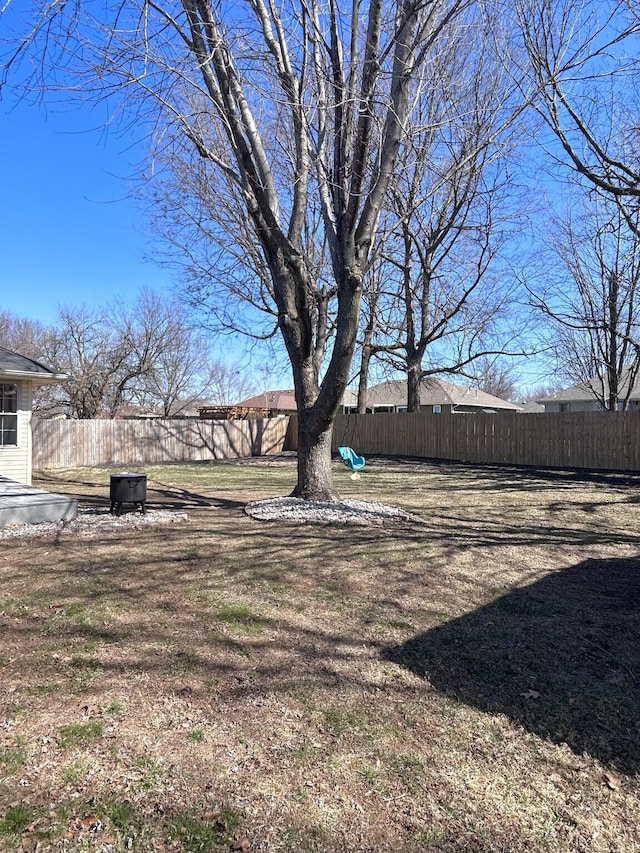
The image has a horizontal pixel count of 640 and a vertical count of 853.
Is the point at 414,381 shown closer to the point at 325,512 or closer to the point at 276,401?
the point at 325,512

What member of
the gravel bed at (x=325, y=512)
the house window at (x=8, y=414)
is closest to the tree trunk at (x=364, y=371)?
the house window at (x=8, y=414)

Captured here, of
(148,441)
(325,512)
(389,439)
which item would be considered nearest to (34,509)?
(325,512)

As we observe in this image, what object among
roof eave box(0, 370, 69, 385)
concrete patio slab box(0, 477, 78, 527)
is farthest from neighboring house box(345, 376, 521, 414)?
concrete patio slab box(0, 477, 78, 527)

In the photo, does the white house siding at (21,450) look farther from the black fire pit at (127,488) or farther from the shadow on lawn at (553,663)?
the shadow on lawn at (553,663)

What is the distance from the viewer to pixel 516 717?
2.79 meters

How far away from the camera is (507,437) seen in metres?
17.2

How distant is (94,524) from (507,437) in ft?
44.2

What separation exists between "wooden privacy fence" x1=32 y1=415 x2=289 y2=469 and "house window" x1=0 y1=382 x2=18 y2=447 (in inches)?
252

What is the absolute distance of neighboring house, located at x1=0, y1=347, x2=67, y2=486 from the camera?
11672mm

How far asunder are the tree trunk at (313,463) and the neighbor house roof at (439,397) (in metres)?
21.6

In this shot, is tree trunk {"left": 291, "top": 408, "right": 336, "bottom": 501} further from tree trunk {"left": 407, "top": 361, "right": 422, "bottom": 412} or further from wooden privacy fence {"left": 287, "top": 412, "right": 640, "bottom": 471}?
tree trunk {"left": 407, "top": 361, "right": 422, "bottom": 412}

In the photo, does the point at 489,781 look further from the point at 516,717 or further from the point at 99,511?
the point at 99,511

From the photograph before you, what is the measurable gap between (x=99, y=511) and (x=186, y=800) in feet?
21.3

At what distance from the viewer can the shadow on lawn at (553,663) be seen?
8.96 ft
